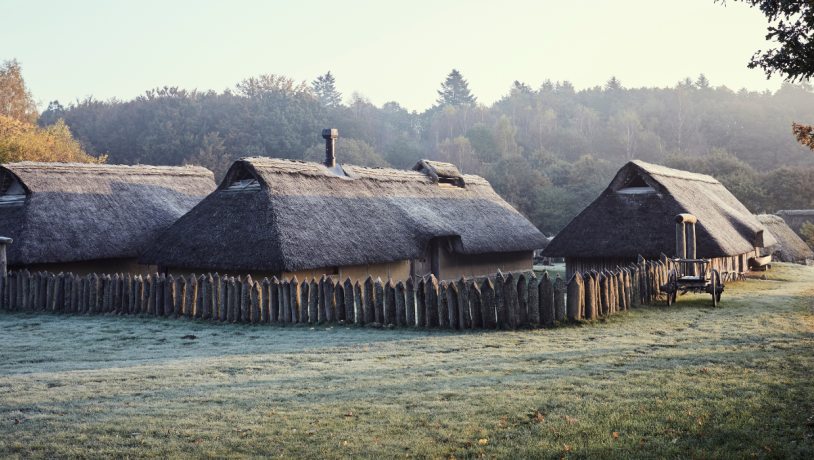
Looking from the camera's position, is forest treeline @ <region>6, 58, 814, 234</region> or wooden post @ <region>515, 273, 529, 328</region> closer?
wooden post @ <region>515, 273, 529, 328</region>

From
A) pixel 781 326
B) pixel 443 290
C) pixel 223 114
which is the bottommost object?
pixel 781 326

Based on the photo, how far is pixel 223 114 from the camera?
195 feet

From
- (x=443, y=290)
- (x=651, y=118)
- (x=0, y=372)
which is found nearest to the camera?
(x=0, y=372)

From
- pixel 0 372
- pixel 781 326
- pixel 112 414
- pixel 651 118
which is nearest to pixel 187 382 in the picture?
pixel 112 414

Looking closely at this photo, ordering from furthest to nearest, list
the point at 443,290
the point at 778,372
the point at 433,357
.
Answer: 1. the point at 443,290
2. the point at 433,357
3. the point at 778,372

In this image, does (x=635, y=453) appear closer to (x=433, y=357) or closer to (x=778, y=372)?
(x=778, y=372)

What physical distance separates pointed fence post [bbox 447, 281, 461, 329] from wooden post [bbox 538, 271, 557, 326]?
155 centimetres

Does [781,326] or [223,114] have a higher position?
[223,114]

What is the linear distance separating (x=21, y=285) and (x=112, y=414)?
41.2 ft

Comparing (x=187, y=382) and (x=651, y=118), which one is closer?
(x=187, y=382)

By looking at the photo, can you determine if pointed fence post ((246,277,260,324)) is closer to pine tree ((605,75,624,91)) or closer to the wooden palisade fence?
the wooden palisade fence

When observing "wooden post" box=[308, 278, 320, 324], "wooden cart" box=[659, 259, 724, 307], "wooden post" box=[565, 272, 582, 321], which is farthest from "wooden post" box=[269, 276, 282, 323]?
"wooden cart" box=[659, 259, 724, 307]

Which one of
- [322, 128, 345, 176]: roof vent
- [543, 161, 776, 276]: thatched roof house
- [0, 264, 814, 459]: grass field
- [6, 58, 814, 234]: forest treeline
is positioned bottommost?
[0, 264, 814, 459]: grass field

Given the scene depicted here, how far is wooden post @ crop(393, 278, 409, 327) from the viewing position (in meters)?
11.5
